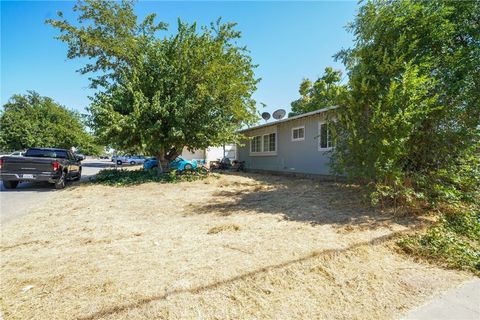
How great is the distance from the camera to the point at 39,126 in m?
34.2

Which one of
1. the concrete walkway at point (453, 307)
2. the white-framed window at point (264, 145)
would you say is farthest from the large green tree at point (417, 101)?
the white-framed window at point (264, 145)

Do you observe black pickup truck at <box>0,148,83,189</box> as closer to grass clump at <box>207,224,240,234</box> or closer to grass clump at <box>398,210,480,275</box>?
grass clump at <box>207,224,240,234</box>

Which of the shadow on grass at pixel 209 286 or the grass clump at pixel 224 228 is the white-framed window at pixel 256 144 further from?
the shadow on grass at pixel 209 286

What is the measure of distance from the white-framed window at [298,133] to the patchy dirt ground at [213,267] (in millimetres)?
6814

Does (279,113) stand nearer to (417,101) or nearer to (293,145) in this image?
(293,145)

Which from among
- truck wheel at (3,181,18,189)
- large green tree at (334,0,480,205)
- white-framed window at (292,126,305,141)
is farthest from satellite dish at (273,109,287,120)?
truck wheel at (3,181,18,189)

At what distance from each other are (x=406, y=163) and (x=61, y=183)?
38.9 ft

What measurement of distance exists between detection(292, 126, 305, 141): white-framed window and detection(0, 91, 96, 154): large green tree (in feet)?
76.1

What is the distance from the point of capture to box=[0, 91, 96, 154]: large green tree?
31594 millimetres

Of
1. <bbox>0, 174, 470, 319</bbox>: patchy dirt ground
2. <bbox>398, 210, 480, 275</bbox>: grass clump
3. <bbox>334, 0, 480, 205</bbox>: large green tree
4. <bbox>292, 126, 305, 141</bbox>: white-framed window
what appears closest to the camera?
<bbox>0, 174, 470, 319</bbox>: patchy dirt ground

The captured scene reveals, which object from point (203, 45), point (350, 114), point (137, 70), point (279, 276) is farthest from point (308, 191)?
point (137, 70)

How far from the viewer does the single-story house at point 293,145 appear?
425 inches

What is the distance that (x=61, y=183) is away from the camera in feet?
33.2

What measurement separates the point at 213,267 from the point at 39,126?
137 feet
